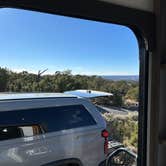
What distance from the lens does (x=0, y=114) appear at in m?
2.35

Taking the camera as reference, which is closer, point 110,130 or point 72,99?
point 72,99

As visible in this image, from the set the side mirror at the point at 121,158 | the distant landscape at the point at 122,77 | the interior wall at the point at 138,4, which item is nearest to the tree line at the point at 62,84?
the distant landscape at the point at 122,77

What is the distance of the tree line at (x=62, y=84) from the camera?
2477mm

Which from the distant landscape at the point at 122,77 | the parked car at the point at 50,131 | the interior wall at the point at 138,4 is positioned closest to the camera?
the parked car at the point at 50,131

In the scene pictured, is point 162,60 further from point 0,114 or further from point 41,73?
point 0,114

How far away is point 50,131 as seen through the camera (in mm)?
2605

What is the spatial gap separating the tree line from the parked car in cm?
6

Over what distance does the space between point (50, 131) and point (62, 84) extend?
1.20 ft

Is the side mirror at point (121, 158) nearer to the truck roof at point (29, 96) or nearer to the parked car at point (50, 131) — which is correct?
the parked car at point (50, 131)

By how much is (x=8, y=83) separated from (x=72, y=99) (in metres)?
0.52

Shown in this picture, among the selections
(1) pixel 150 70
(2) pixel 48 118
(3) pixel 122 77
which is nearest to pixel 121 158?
(3) pixel 122 77

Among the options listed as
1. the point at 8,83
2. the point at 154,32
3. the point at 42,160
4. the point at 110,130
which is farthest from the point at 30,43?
the point at 154,32

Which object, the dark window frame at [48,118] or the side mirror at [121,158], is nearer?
the dark window frame at [48,118]

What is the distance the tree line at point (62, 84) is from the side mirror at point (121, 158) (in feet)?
1.35
